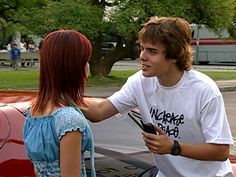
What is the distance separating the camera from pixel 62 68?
8.61 feet

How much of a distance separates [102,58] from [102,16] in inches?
115

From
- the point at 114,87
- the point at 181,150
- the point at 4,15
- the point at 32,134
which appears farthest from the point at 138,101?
the point at 4,15

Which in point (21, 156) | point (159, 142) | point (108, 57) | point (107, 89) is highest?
point (159, 142)

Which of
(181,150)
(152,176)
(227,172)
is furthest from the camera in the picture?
(152,176)

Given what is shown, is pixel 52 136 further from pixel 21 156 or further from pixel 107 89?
pixel 107 89

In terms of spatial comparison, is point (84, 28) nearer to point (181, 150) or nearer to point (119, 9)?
point (119, 9)

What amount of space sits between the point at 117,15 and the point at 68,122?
20352 mm

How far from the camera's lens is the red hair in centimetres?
263

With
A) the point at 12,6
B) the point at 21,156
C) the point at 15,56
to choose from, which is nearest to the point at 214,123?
the point at 21,156

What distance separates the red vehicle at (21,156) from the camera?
339 cm

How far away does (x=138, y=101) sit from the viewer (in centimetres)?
318

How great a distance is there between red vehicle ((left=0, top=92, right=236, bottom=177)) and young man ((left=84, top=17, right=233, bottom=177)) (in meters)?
0.60

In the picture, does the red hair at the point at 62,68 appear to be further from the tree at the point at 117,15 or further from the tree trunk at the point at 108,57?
the tree trunk at the point at 108,57

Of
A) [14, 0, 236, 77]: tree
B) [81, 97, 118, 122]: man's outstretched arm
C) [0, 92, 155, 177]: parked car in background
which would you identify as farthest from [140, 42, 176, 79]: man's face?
[14, 0, 236, 77]: tree
